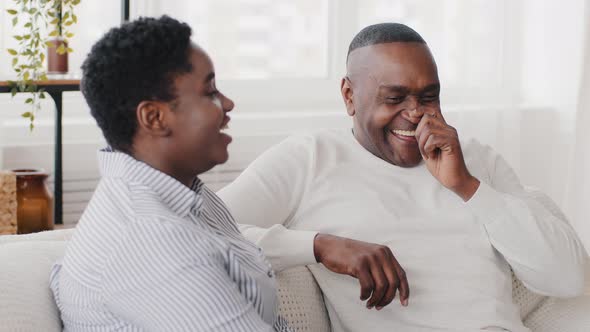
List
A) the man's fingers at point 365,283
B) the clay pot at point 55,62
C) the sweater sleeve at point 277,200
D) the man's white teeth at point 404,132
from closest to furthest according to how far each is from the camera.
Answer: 1. the man's fingers at point 365,283
2. the sweater sleeve at point 277,200
3. the man's white teeth at point 404,132
4. the clay pot at point 55,62

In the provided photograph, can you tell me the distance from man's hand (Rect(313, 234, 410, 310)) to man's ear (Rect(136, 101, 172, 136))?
0.48 meters

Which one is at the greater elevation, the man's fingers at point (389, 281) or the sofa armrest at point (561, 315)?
the man's fingers at point (389, 281)

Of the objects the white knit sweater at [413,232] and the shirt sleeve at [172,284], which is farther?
the white knit sweater at [413,232]

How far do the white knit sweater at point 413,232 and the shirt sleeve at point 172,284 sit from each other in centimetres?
53

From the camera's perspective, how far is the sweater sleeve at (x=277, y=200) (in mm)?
1591

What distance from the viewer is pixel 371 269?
1.49 meters

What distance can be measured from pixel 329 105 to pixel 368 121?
5.90ft

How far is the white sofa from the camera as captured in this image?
4.02 ft

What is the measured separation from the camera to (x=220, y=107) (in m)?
1.20

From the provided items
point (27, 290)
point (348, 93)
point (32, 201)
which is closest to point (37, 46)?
point (32, 201)

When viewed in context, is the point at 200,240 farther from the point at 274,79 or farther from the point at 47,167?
the point at 274,79

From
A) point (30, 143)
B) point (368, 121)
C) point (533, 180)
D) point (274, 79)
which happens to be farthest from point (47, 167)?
point (533, 180)

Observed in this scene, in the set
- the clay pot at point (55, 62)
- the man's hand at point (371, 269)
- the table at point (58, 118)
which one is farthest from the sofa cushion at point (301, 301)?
the clay pot at point (55, 62)

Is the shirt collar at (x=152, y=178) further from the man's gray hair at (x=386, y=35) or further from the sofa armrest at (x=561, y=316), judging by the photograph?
the sofa armrest at (x=561, y=316)
